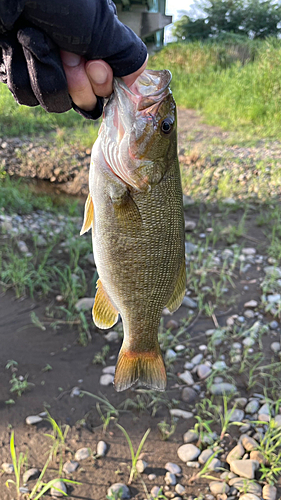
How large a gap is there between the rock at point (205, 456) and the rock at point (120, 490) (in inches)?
18.7

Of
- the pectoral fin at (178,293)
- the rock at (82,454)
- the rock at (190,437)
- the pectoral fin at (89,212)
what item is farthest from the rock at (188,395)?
the pectoral fin at (89,212)

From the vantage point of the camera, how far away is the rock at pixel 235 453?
2428 mm

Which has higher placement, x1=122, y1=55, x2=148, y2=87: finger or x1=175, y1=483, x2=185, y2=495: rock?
x1=122, y1=55, x2=148, y2=87: finger

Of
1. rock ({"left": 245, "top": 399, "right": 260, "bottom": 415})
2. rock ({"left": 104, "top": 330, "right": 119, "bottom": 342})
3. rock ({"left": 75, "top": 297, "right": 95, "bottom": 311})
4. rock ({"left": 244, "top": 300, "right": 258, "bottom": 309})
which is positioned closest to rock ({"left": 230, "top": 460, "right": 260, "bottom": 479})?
rock ({"left": 245, "top": 399, "right": 260, "bottom": 415})

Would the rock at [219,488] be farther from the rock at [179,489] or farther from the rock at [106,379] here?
the rock at [106,379]

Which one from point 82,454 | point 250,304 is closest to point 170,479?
point 82,454

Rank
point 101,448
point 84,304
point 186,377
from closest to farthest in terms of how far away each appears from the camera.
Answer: point 101,448, point 186,377, point 84,304

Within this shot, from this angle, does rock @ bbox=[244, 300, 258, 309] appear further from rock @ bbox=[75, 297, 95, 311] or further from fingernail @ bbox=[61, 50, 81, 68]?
→ fingernail @ bbox=[61, 50, 81, 68]

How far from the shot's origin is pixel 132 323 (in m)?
1.67

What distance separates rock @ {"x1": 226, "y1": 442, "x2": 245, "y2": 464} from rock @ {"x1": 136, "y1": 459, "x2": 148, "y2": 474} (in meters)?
0.51

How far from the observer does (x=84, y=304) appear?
3.46 meters

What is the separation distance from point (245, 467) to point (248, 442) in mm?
178

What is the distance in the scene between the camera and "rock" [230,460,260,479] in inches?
91.6

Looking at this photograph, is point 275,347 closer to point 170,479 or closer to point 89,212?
point 170,479
